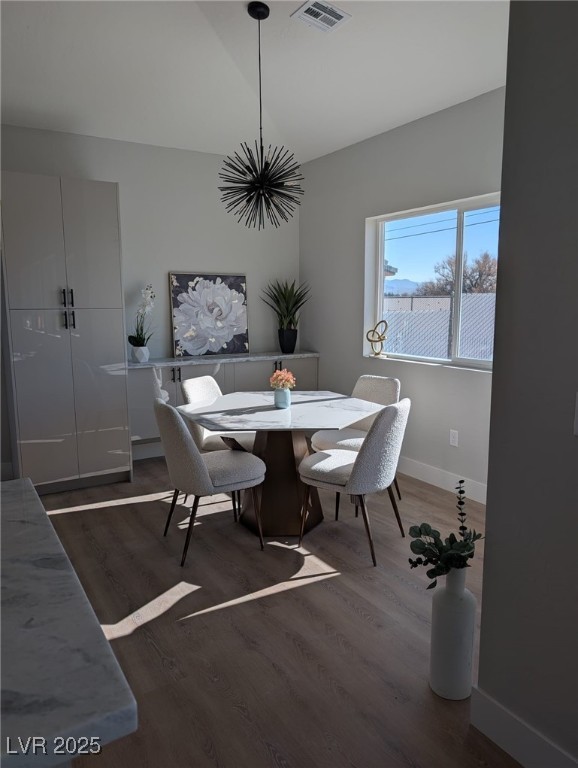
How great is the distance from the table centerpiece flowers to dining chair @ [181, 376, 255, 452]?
30 centimetres

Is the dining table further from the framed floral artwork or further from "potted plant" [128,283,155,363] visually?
the framed floral artwork

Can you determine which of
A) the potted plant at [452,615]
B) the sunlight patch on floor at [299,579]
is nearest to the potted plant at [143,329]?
the sunlight patch on floor at [299,579]

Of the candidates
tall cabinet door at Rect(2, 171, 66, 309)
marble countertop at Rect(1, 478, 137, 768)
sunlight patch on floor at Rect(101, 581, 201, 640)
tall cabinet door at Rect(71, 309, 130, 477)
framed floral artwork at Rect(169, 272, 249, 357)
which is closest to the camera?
marble countertop at Rect(1, 478, 137, 768)

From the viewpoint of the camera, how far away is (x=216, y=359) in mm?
4922

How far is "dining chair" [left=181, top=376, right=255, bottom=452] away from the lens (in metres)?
3.59

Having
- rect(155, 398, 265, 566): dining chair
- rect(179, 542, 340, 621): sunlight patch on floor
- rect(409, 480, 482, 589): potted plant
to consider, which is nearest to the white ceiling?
rect(155, 398, 265, 566): dining chair

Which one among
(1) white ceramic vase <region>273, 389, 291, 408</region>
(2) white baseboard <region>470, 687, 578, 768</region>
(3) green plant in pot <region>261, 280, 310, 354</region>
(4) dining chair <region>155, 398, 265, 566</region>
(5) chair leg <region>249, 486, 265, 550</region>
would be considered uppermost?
(3) green plant in pot <region>261, 280, 310, 354</region>

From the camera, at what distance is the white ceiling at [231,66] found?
126 inches

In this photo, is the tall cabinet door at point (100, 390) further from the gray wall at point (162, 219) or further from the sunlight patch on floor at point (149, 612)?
the sunlight patch on floor at point (149, 612)

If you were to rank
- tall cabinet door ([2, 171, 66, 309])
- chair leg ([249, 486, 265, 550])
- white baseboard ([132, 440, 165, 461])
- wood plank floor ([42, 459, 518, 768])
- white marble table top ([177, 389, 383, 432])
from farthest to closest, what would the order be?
white baseboard ([132, 440, 165, 461])
tall cabinet door ([2, 171, 66, 309])
chair leg ([249, 486, 265, 550])
white marble table top ([177, 389, 383, 432])
wood plank floor ([42, 459, 518, 768])

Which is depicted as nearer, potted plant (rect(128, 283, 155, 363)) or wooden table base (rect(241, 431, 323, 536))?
wooden table base (rect(241, 431, 323, 536))

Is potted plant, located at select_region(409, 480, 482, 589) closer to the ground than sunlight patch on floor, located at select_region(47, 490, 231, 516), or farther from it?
farther from it

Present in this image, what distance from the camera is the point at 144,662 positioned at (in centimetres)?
216

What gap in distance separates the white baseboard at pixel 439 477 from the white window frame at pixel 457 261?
0.85 meters
